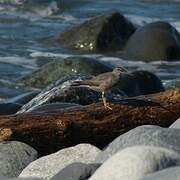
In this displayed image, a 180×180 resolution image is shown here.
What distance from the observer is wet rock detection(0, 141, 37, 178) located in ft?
18.1

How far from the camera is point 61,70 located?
38.3ft

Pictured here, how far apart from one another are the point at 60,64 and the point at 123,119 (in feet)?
18.9

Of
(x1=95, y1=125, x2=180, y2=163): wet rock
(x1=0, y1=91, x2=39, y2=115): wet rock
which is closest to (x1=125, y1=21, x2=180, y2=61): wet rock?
(x1=0, y1=91, x2=39, y2=115): wet rock

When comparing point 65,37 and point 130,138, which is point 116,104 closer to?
point 130,138

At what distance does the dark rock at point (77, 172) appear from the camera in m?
4.75

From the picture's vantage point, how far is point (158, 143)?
199 inches

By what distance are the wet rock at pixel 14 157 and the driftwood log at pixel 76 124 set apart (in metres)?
0.10

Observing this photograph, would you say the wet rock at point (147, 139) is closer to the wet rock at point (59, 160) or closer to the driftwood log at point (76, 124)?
the wet rock at point (59, 160)

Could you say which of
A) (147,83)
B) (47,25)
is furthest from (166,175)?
(47,25)

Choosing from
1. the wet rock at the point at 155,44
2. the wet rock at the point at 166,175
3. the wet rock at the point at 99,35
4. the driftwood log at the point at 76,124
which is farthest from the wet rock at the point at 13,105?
the wet rock at the point at 99,35

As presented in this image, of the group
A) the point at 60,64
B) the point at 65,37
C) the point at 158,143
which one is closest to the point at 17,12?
the point at 65,37

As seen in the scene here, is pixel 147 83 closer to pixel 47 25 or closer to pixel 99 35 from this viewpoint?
pixel 99 35

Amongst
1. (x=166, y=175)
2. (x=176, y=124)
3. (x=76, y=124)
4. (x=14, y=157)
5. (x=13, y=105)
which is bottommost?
(x=13, y=105)

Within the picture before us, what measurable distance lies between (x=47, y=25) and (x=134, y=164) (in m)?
Result: 13.1
